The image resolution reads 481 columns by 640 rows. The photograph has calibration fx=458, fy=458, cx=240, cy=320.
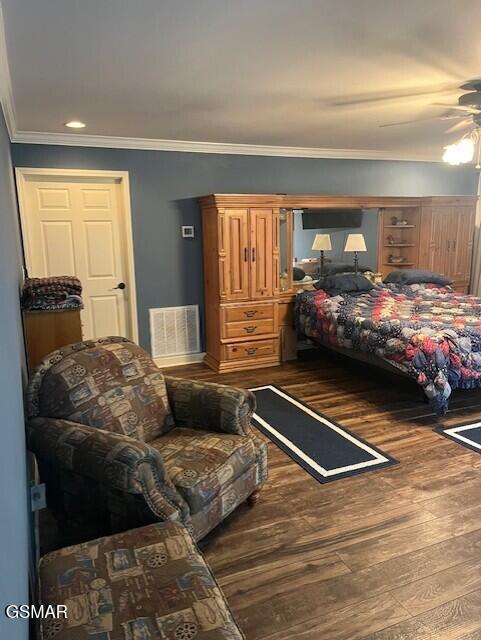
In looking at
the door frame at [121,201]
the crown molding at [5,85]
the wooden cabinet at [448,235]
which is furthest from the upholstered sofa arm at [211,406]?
the wooden cabinet at [448,235]

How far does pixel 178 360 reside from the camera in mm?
5203

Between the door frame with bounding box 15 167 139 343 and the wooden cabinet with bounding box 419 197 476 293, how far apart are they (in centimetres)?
365

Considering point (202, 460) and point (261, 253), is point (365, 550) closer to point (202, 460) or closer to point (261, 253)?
point (202, 460)

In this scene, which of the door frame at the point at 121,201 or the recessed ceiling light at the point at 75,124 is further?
the door frame at the point at 121,201

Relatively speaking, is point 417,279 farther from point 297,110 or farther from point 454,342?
point 297,110

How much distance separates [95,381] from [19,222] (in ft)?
8.71

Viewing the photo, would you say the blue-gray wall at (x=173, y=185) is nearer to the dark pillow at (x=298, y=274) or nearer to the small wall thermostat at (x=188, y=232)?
the small wall thermostat at (x=188, y=232)

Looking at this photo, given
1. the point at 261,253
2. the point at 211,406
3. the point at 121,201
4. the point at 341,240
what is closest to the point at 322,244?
the point at 341,240

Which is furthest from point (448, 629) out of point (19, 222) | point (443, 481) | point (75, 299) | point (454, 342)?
point (19, 222)

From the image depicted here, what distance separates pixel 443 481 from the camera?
2727 millimetres

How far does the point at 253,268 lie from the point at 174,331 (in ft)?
3.74

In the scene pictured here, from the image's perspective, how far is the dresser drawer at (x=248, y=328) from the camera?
4883 mm

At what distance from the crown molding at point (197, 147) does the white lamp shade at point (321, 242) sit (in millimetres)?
947

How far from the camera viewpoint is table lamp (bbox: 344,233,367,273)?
5652mm
